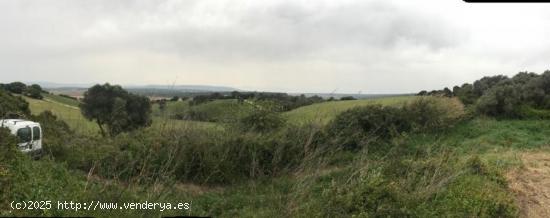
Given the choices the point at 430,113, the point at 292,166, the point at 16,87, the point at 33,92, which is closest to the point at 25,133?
the point at 292,166

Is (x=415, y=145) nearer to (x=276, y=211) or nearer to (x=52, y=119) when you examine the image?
(x=276, y=211)

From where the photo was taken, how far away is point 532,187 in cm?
949

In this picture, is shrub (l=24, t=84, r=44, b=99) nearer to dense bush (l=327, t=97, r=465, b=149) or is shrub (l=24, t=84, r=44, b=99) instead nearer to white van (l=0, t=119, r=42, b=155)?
white van (l=0, t=119, r=42, b=155)

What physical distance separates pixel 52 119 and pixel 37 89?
30.0 meters

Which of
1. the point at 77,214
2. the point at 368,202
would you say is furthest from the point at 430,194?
the point at 77,214

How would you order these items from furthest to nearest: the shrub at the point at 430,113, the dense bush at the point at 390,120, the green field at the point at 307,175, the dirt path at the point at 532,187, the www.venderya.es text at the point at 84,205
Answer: the shrub at the point at 430,113 → the dense bush at the point at 390,120 → the dirt path at the point at 532,187 → the green field at the point at 307,175 → the www.venderya.es text at the point at 84,205

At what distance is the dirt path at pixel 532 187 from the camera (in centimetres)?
867

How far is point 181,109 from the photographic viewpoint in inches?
446

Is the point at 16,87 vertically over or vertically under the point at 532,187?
over

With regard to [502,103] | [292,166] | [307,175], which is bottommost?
[292,166]

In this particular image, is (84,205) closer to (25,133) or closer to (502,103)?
(25,133)

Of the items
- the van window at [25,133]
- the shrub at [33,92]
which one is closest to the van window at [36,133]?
the van window at [25,133]

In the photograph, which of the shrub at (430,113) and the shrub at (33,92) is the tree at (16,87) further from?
the shrub at (430,113)

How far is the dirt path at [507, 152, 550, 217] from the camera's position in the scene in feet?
28.5
